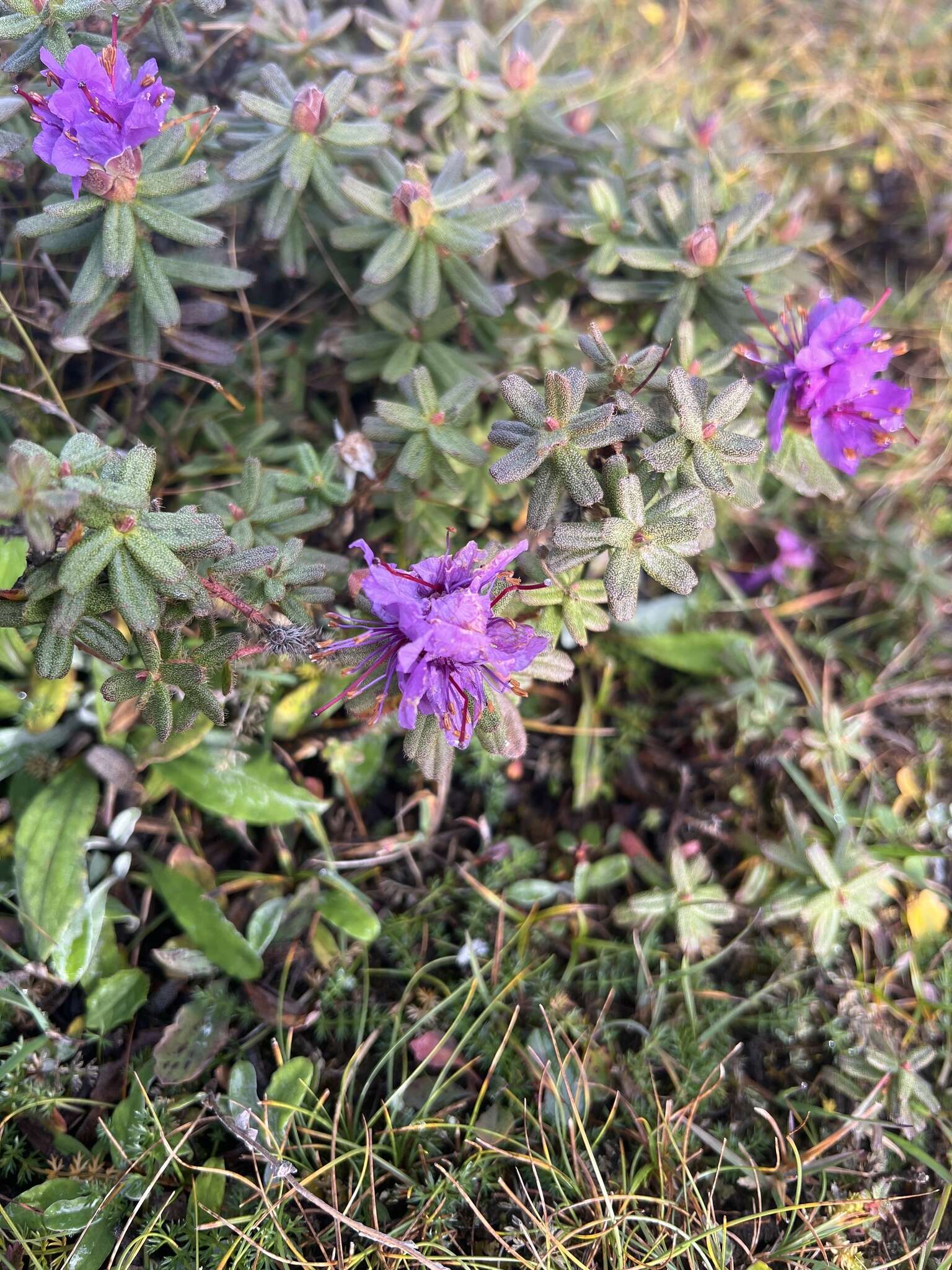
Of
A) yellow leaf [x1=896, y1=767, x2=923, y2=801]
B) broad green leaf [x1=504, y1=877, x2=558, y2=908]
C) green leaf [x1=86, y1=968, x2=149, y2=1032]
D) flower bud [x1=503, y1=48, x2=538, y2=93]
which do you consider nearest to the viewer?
green leaf [x1=86, y1=968, x2=149, y2=1032]

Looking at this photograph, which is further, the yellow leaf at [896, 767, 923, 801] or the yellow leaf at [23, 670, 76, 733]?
the yellow leaf at [896, 767, 923, 801]

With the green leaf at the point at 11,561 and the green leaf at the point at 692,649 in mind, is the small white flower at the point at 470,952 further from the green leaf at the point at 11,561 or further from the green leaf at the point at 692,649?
the green leaf at the point at 11,561

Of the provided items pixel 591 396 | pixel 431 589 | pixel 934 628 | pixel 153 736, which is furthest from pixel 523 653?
pixel 934 628

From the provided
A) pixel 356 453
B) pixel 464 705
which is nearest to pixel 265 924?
pixel 464 705

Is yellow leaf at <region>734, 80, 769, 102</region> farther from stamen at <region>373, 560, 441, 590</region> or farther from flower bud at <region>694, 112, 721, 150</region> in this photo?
stamen at <region>373, 560, 441, 590</region>

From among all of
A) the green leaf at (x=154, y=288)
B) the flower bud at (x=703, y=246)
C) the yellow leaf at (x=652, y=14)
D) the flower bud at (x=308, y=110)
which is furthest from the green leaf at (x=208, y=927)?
the yellow leaf at (x=652, y=14)

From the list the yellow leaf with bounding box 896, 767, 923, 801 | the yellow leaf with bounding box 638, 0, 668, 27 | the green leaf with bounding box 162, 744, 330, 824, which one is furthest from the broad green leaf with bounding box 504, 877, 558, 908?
the yellow leaf with bounding box 638, 0, 668, 27
